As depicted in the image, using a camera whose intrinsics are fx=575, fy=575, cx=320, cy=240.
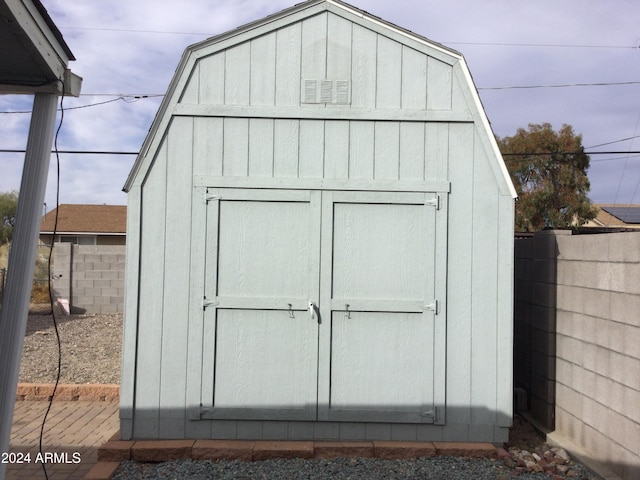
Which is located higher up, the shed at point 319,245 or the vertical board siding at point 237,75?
Answer: the vertical board siding at point 237,75

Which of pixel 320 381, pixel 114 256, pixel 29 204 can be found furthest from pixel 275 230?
pixel 114 256

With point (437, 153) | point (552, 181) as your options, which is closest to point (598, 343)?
point (437, 153)

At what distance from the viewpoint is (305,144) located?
456cm

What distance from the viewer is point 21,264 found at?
2660mm

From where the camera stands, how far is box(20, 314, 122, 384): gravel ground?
7.34m

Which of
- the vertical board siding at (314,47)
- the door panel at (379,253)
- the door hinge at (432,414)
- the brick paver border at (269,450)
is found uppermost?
the vertical board siding at (314,47)

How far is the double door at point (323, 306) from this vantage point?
446 centimetres

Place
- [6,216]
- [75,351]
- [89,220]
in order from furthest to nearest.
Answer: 1. [89,220]
2. [6,216]
3. [75,351]

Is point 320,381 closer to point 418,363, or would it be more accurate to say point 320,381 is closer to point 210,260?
point 418,363

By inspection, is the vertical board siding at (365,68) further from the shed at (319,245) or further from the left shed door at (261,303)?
the left shed door at (261,303)

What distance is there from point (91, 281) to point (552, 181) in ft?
65.1

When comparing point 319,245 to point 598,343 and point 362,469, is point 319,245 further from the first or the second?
point 598,343

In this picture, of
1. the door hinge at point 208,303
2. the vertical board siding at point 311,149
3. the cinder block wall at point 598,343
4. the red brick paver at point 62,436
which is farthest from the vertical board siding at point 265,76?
the red brick paver at point 62,436

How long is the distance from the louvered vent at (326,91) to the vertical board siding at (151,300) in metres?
1.22
